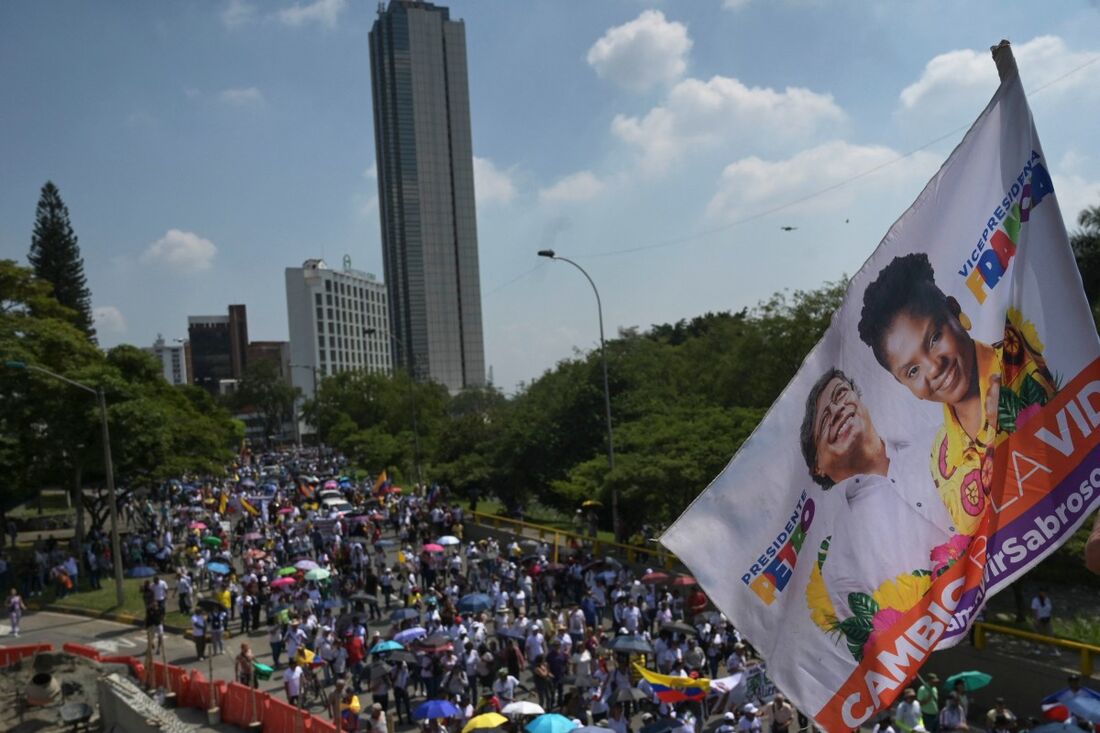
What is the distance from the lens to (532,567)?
1117 inches

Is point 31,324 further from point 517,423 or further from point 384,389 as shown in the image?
point 384,389

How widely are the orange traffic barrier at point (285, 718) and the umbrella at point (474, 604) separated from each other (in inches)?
224

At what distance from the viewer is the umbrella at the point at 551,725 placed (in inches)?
537

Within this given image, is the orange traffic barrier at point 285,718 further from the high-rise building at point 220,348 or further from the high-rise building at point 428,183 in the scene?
the high-rise building at point 220,348

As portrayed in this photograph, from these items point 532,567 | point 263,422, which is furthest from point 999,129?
point 263,422

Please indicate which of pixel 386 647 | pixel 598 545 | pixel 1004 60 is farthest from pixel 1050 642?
pixel 1004 60

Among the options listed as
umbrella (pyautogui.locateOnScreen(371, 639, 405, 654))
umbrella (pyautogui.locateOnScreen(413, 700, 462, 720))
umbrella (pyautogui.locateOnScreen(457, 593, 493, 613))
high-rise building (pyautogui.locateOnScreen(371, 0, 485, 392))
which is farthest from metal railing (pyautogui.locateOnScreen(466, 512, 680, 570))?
high-rise building (pyautogui.locateOnScreen(371, 0, 485, 392))

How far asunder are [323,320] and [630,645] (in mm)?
149504

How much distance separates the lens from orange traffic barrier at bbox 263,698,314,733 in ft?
54.4

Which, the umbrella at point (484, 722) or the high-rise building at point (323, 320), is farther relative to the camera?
the high-rise building at point (323, 320)

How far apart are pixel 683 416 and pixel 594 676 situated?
17780 mm

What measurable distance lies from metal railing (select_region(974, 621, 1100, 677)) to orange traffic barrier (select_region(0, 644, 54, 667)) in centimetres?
2271

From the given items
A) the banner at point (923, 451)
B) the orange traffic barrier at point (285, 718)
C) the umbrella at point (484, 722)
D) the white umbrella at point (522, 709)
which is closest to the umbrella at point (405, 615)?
the orange traffic barrier at point (285, 718)

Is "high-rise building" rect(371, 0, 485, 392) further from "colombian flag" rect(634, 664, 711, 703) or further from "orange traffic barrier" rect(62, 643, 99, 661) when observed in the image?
"colombian flag" rect(634, 664, 711, 703)
